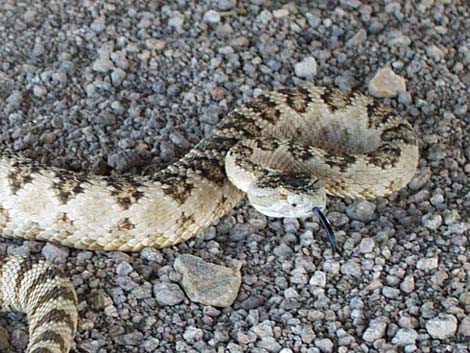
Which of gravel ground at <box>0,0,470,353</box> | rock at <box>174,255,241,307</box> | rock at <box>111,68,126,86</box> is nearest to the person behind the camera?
gravel ground at <box>0,0,470,353</box>

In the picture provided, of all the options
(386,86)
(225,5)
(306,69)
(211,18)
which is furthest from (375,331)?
(225,5)

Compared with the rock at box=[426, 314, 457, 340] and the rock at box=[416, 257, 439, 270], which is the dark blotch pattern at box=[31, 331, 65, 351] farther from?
the rock at box=[416, 257, 439, 270]

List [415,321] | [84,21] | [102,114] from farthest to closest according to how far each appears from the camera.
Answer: [84,21], [102,114], [415,321]

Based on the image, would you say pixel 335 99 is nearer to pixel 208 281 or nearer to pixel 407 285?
pixel 407 285

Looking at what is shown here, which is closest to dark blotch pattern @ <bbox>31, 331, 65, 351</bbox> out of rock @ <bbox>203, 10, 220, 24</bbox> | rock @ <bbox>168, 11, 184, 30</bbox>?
rock @ <bbox>168, 11, 184, 30</bbox>

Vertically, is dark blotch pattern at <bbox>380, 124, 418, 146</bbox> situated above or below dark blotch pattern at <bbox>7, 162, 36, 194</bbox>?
above

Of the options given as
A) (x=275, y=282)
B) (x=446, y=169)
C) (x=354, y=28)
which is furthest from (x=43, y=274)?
(x=354, y=28)

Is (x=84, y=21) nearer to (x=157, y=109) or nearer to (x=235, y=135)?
(x=157, y=109)
